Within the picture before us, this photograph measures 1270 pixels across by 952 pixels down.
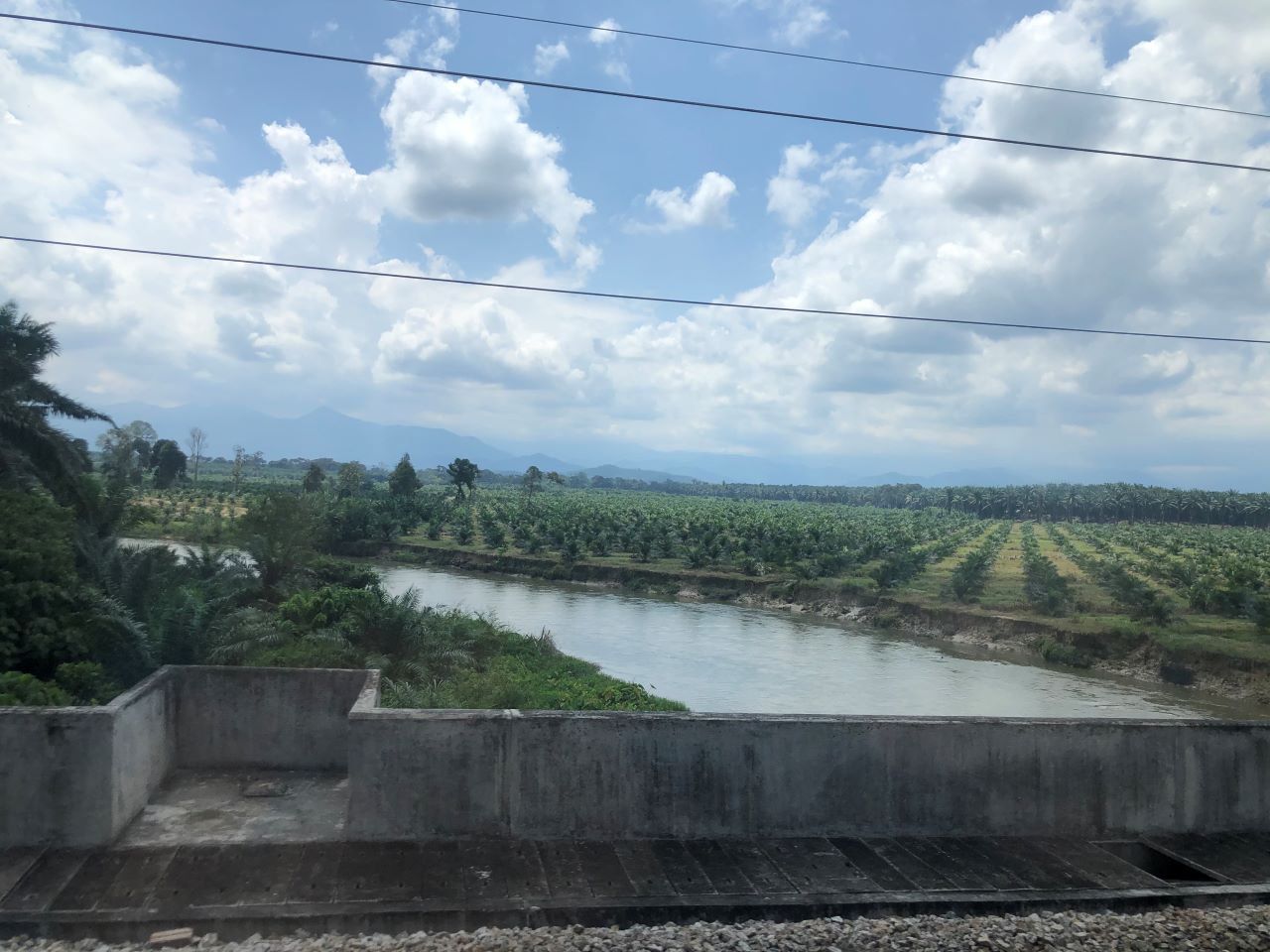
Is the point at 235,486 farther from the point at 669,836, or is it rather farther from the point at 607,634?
the point at 669,836

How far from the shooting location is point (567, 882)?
5.67m

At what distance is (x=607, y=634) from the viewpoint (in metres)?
32.9

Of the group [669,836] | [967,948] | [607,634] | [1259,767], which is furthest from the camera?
[607,634]

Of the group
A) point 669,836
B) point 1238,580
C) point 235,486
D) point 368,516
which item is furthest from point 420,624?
point 235,486

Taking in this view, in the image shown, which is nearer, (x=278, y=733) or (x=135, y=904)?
(x=135, y=904)

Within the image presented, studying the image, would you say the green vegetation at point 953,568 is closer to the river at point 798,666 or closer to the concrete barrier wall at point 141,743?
the river at point 798,666

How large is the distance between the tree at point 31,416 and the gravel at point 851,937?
44.1 feet

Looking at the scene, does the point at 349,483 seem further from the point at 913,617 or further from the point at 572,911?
the point at 572,911

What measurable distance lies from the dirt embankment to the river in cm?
95

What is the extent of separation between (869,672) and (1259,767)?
22.0m

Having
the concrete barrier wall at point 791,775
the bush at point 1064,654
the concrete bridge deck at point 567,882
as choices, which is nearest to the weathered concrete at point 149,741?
the concrete bridge deck at point 567,882

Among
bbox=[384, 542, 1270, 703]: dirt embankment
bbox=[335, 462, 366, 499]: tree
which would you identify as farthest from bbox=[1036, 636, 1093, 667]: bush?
bbox=[335, 462, 366, 499]: tree

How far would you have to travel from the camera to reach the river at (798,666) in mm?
25141

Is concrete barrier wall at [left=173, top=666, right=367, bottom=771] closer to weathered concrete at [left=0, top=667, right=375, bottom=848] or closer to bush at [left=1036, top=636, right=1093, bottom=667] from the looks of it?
weathered concrete at [left=0, top=667, right=375, bottom=848]
